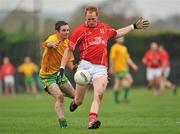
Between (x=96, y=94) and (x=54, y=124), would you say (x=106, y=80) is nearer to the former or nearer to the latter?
(x=96, y=94)

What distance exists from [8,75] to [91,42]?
26461 millimetres

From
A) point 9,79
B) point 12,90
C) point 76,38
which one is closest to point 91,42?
point 76,38

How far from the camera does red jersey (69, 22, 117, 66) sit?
13.7 meters

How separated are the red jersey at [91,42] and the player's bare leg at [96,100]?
0.39 meters

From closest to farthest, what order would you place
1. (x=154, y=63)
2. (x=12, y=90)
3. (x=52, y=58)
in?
(x=52, y=58) < (x=154, y=63) < (x=12, y=90)

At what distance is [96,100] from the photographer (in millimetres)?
13320

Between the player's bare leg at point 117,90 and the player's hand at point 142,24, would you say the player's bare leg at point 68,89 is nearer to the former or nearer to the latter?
the player's hand at point 142,24

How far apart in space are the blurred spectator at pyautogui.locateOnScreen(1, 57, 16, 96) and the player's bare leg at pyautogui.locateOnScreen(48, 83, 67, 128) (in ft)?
82.3

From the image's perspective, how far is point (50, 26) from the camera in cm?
4722

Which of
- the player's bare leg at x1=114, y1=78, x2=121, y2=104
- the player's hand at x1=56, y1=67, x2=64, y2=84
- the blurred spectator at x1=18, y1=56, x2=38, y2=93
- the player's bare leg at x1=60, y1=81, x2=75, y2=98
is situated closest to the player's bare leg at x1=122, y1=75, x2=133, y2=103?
the player's bare leg at x1=114, y1=78, x2=121, y2=104

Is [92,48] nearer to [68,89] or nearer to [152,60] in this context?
[68,89]

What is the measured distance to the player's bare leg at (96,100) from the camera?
13.0 meters

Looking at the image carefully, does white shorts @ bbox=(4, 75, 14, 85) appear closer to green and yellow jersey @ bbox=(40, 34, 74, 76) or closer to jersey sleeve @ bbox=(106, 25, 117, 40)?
green and yellow jersey @ bbox=(40, 34, 74, 76)

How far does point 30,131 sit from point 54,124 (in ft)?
5.94
